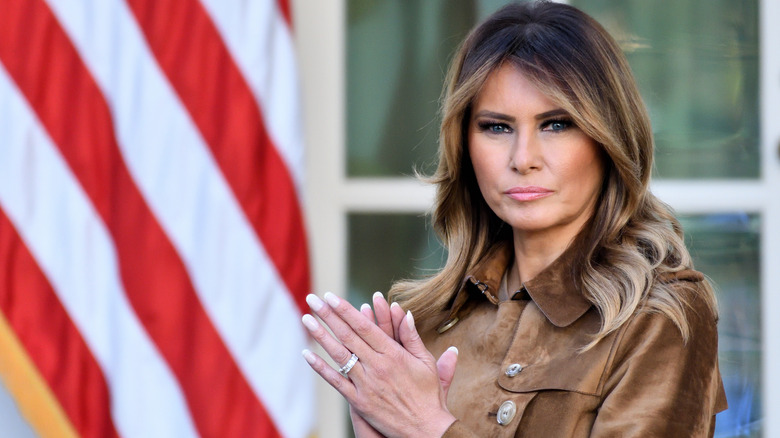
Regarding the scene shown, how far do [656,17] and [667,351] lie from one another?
5.84 feet

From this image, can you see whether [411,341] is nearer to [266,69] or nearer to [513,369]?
[513,369]

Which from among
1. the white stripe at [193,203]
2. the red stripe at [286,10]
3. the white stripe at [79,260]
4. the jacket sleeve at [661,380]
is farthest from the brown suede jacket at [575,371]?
the red stripe at [286,10]

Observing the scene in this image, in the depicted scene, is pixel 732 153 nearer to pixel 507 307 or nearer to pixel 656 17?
pixel 656 17

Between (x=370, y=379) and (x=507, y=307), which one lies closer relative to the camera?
(x=370, y=379)

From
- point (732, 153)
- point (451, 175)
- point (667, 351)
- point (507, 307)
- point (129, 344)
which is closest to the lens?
point (667, 351)

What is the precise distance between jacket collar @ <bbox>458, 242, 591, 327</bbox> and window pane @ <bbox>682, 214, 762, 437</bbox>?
4.32ft

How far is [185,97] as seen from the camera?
7.98 feet

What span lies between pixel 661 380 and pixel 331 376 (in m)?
0.41

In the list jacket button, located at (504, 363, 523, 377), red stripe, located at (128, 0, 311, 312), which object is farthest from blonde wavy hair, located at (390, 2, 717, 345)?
red stripe, located at (128, 0, 311, 312)

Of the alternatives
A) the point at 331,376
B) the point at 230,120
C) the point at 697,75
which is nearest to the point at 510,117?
the point at 331,376

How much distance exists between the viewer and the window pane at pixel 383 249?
284 cm

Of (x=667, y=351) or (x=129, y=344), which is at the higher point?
(x=667, y=351)

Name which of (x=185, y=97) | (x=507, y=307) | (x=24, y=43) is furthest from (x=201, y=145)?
(x=507, y=307)

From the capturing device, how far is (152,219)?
2412 millimetres
